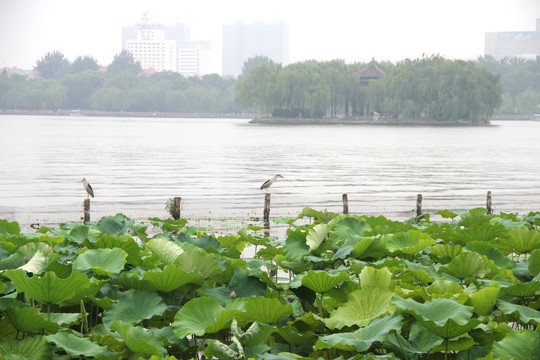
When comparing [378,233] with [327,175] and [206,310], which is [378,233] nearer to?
[206,310]

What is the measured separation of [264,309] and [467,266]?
1098 millimetres

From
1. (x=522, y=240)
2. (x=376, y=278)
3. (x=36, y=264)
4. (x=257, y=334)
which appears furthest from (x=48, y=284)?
(x=522, y=240)

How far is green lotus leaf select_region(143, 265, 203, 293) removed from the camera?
2750mm

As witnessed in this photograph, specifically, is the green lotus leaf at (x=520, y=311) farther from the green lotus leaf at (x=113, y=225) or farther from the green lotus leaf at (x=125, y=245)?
the green lotus leaf at (x=113, y=225)

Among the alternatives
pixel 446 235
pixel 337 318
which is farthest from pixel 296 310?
pixel 446 235

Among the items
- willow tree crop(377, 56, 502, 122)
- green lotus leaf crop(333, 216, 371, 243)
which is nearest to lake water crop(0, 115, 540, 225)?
green lotus leaf crop(333, 216, 371, 243)

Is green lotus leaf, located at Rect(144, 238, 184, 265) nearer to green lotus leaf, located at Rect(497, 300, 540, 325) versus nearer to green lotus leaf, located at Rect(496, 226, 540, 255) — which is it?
green lotus leaf, located at Rect(497, 300, 540, 325)

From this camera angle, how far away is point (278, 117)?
7238cm

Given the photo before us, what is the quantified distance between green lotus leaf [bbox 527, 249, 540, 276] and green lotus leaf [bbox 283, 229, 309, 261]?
3.37 feet

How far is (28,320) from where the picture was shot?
2.51m

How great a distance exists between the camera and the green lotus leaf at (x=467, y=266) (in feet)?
10.5

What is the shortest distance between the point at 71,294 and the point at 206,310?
0.49m

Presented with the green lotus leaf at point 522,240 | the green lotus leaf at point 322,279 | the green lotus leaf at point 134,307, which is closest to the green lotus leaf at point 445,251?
the green lotus leaf at point 522,240

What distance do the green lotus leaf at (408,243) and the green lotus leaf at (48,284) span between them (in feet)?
5.57
